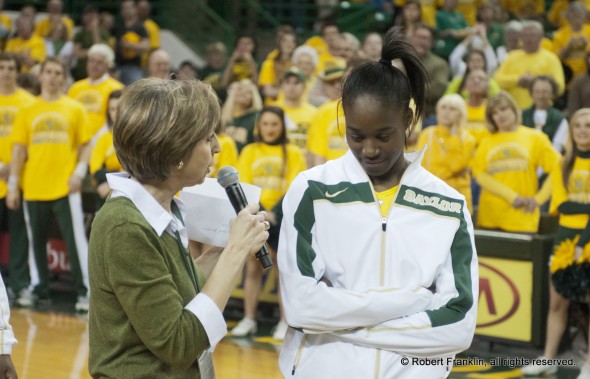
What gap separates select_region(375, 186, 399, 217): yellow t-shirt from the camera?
2801 millimetres

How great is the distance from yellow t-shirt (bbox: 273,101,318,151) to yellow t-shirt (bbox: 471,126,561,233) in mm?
1585

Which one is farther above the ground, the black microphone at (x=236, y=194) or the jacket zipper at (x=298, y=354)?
the black microphone at (x=236, y=194)

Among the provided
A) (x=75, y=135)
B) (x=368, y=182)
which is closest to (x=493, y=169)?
(x=75, y=135)

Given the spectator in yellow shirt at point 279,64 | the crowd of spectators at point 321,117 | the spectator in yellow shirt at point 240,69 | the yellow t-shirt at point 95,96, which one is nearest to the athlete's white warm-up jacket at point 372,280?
the crowd of spectators at point 321,117

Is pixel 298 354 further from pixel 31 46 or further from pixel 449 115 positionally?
pixel 31 46

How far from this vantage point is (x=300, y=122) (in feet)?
28.0

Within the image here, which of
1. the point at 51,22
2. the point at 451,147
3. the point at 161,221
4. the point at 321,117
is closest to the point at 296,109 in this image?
the point at 321,117

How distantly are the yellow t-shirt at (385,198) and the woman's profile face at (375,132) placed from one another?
0.22 feet

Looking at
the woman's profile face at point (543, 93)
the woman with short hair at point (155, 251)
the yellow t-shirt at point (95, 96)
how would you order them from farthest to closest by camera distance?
the yellow t-shirt at point (95, 96) → the woman's profile face at point (543, 93) → the woman with short hair at point (155, 251)

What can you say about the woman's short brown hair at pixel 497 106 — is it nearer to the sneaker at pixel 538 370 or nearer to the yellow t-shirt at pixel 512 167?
the yellow t-shirt at pixel 512 167

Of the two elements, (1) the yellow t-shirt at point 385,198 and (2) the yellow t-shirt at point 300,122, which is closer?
(1) the yellow t-shirt at point 385,198

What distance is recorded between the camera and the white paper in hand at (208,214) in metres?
2.88

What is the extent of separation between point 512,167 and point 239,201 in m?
5.18

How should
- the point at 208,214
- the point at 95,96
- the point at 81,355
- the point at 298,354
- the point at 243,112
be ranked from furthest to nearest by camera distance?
1. the point at 95,96
2. the point at 243,112
3. the point at 81,355
4. the point at 208,214
5. the point at 298,354
